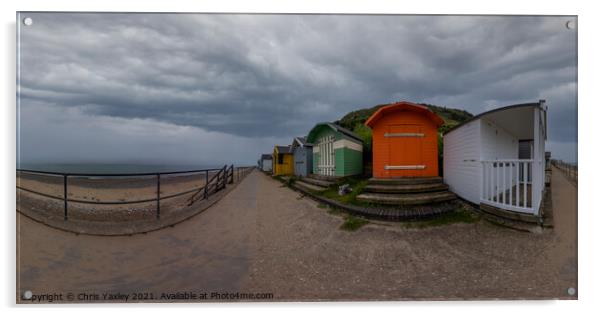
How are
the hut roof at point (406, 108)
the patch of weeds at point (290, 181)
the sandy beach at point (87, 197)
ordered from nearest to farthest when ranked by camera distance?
1. the sandy beach at point (87, 197)
2. the hut roof at point (406, 108)
3. the patch of weeds at point (290, 181)

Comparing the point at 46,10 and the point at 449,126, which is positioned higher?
the point at 46,10

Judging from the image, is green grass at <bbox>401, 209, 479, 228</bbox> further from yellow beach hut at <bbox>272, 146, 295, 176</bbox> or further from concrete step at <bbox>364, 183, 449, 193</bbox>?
yellow beach hut at <bbox>272, 146, 295, 176</bbox>

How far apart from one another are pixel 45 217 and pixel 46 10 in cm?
145

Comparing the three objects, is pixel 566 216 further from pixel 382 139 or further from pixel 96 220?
pixel 96 220

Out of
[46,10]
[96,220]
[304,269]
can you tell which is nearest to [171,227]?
[96,220]

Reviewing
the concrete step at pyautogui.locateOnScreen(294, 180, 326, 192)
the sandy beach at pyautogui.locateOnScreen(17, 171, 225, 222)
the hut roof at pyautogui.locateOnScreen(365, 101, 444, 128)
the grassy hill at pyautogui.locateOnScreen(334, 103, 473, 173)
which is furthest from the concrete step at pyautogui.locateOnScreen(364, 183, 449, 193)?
the sandy beach at pyautogui.locateOnScreen(17, 171, 225, 222)

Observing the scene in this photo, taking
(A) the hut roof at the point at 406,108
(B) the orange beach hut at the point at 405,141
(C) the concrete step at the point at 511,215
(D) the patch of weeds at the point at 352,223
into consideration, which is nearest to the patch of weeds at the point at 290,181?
(D) the patch of weeds at the point at 352,223

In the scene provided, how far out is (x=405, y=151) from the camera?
4.74ft

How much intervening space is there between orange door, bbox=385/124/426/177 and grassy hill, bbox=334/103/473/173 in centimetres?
16

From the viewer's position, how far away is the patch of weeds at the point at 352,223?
122 centimetres

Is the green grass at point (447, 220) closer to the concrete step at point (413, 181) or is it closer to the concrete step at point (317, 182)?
the concrete step at point (413, 181)

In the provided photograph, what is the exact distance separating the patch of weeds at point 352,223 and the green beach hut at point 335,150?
339 mm

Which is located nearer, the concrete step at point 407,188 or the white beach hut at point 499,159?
the white beach hut at point 499,159

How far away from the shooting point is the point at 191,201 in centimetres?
148
